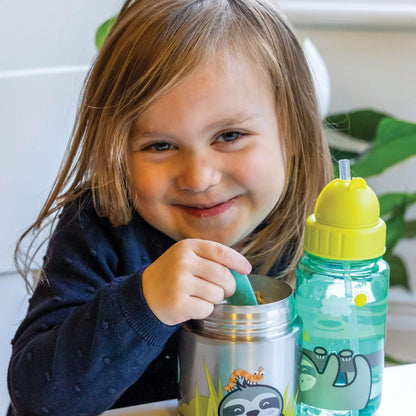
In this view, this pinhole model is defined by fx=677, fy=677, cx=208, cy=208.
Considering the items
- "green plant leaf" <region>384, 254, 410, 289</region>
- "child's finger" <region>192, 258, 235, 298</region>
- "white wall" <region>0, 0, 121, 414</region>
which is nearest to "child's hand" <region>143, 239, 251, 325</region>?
"child's finger" <region>192, 258, 235, 298</region>

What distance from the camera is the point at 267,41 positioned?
683 mm

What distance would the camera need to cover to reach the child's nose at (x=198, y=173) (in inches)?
24.1

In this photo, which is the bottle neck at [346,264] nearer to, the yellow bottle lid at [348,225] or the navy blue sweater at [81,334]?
the yellow bottle lid at [348,225]

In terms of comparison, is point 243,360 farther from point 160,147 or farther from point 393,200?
point 393,200

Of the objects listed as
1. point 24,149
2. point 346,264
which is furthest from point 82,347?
point 24,149

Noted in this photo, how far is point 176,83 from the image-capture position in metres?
0.61

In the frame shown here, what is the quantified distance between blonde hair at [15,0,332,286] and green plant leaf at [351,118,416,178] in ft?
1.62

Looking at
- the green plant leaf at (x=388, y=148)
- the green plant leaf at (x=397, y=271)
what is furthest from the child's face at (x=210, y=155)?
the green plant leaf at (x=397, y=271)

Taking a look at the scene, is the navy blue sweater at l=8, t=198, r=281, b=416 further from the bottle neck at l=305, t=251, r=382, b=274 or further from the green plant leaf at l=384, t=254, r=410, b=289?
the green plant leaf at l=384, t=254, r=410, b=289

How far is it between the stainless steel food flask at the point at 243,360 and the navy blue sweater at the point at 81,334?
65 mm


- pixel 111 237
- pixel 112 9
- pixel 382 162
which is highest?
pixel 112 9

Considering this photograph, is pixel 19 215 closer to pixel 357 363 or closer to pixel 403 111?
pixel 357 363

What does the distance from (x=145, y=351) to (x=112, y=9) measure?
2.92ft

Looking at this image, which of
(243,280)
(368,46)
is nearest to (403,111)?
(368,46)
